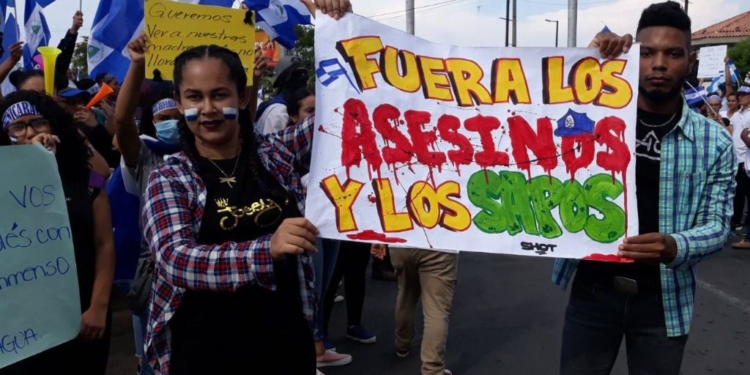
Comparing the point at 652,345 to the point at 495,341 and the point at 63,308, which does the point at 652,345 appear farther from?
the point at 495,341

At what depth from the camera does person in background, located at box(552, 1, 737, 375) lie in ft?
7.41

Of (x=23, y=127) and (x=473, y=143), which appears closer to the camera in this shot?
(x=473, y=143)

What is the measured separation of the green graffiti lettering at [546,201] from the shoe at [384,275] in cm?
436

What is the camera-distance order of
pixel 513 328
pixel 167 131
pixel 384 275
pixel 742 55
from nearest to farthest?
pixel 167 131 < pixel 513 328 < pixel 384 275 < pixel 742 55

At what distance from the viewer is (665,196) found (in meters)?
2.27

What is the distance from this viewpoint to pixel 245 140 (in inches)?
84.0

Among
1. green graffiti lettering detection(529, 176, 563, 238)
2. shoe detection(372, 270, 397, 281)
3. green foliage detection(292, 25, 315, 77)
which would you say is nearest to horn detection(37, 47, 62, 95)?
green graffiti lettering detection(529, 176, 563, 238)

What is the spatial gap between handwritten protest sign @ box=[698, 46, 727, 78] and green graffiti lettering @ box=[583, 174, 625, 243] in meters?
14.4

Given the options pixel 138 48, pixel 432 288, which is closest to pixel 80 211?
pixel 138 48

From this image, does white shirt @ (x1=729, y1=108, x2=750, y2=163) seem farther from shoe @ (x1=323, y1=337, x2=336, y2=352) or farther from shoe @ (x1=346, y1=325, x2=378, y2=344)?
shoe @ (x1=323, y1=337, x2=336, y2=352)

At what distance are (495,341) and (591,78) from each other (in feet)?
9.63

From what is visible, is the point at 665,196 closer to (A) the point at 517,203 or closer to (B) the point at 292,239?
(A) the point at 517,203

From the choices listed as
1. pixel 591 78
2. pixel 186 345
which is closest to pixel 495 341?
pixel 591 78

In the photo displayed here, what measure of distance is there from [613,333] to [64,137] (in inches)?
87.4
